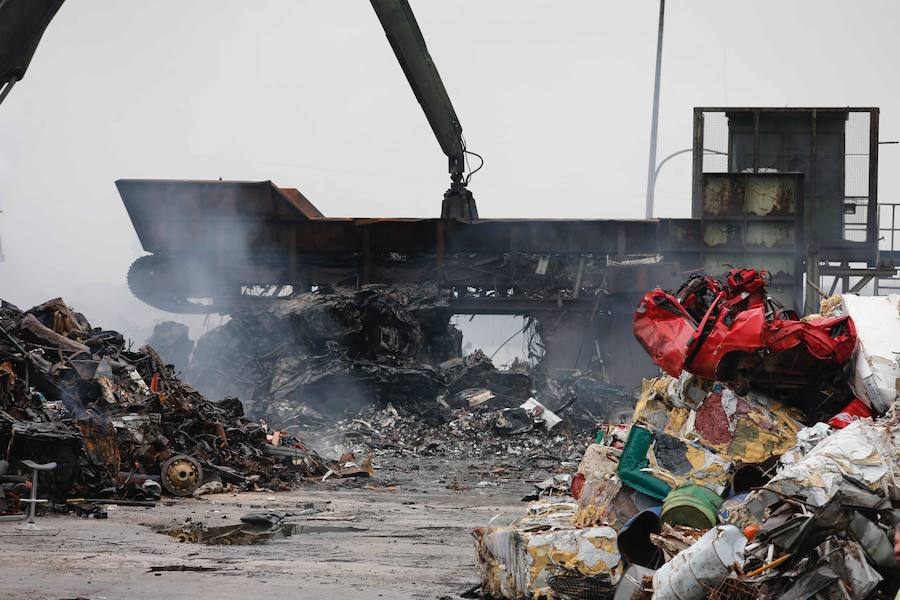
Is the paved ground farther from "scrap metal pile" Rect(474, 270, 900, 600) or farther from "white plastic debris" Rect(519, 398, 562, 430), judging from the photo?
"white plastic debris" Rect(519, 398, 562, 430)

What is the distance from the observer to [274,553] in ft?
20.2

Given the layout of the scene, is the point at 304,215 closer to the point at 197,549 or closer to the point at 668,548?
the point at 197,549

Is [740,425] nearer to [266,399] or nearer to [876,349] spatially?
[876,349]

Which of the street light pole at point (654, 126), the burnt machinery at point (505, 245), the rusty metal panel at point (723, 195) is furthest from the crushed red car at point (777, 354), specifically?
the street light pole at point (654, 126)

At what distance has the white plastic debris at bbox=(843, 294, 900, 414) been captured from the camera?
17.5ft

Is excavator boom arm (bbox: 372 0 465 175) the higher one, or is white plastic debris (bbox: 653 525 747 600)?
excavator boom arm (bbox: 372 0 465 175)

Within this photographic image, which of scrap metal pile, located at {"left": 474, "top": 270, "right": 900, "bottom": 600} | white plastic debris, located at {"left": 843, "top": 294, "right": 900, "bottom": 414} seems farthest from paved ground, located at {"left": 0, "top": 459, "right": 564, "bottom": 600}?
white plastic debris, located at {"left": 843, "top": 294, "right": 900, "bottom": 414}

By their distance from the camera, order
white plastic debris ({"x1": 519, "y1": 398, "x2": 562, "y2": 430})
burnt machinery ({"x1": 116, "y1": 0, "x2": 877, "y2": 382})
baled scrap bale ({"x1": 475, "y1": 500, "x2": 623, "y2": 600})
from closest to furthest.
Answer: baled scrap bale ({"x1": 475, "y1": 500, "x2": 623, "y2": 600})
white plastic debris ({"x1": 519, "y1": 398, "x2": 562, "y2": 430})
burnt machinery ({"x1": 116, "y1": 0, "x2": 877, "y2": 382})

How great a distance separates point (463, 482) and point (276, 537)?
420 centimetres

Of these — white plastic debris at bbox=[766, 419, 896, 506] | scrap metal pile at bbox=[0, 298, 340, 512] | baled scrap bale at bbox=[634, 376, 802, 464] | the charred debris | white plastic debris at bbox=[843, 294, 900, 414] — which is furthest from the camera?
the charred debris

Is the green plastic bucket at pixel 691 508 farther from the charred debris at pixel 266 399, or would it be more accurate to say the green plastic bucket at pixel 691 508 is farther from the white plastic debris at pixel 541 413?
the white plastic debris at pixel 541 413

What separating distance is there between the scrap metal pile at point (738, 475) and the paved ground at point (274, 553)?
697 millimetres

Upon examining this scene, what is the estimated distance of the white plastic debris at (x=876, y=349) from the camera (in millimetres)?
5340

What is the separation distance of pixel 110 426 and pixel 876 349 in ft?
20.9
